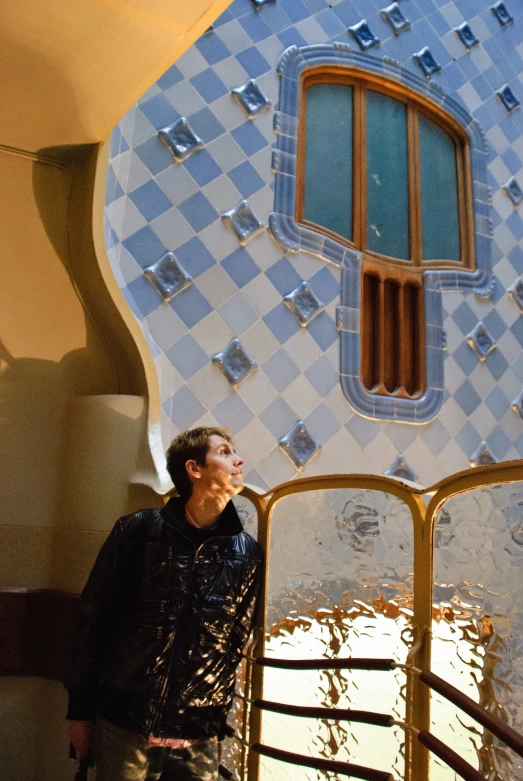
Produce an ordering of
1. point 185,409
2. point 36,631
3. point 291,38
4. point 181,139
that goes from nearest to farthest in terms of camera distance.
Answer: point 36,631 < point 185,409 < point 181,139 < point 291,38

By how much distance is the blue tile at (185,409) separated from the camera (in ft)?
11.8

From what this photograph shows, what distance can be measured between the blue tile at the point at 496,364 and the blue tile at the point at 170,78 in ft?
8.60

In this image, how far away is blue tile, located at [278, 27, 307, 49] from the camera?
4.45 metres

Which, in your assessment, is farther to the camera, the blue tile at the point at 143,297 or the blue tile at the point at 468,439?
the blue tile at the point at 468,439

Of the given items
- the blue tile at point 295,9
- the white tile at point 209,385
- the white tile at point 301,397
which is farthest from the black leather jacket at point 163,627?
the blue tile at point 295,9

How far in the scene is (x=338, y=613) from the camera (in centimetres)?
209

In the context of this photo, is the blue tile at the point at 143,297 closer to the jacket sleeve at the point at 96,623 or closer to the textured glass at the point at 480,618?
the jacket sleeve at the point at 96,623

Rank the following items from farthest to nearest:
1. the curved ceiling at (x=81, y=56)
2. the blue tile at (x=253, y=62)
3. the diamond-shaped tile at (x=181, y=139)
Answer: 1. the blue tile at (x=253, y=62)
2. the diamond-shaped tile at (x=181, y=139)
3. the curved ceiling at (x=81, y=56)

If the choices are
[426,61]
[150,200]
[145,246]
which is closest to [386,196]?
[426,61]

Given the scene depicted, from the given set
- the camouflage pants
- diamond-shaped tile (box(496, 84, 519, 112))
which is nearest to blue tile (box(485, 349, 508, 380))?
diamond-shaped tile (box(496, 84, 519, 112))

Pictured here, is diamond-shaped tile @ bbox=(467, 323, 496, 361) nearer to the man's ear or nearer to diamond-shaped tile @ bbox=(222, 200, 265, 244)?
diamond-shaped tile @ bbox=(222, 200, 265, 244)

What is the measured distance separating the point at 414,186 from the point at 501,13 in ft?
5.67

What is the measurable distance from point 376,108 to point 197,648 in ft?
13.4

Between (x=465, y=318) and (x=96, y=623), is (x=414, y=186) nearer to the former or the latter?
(x=465, y=318)
